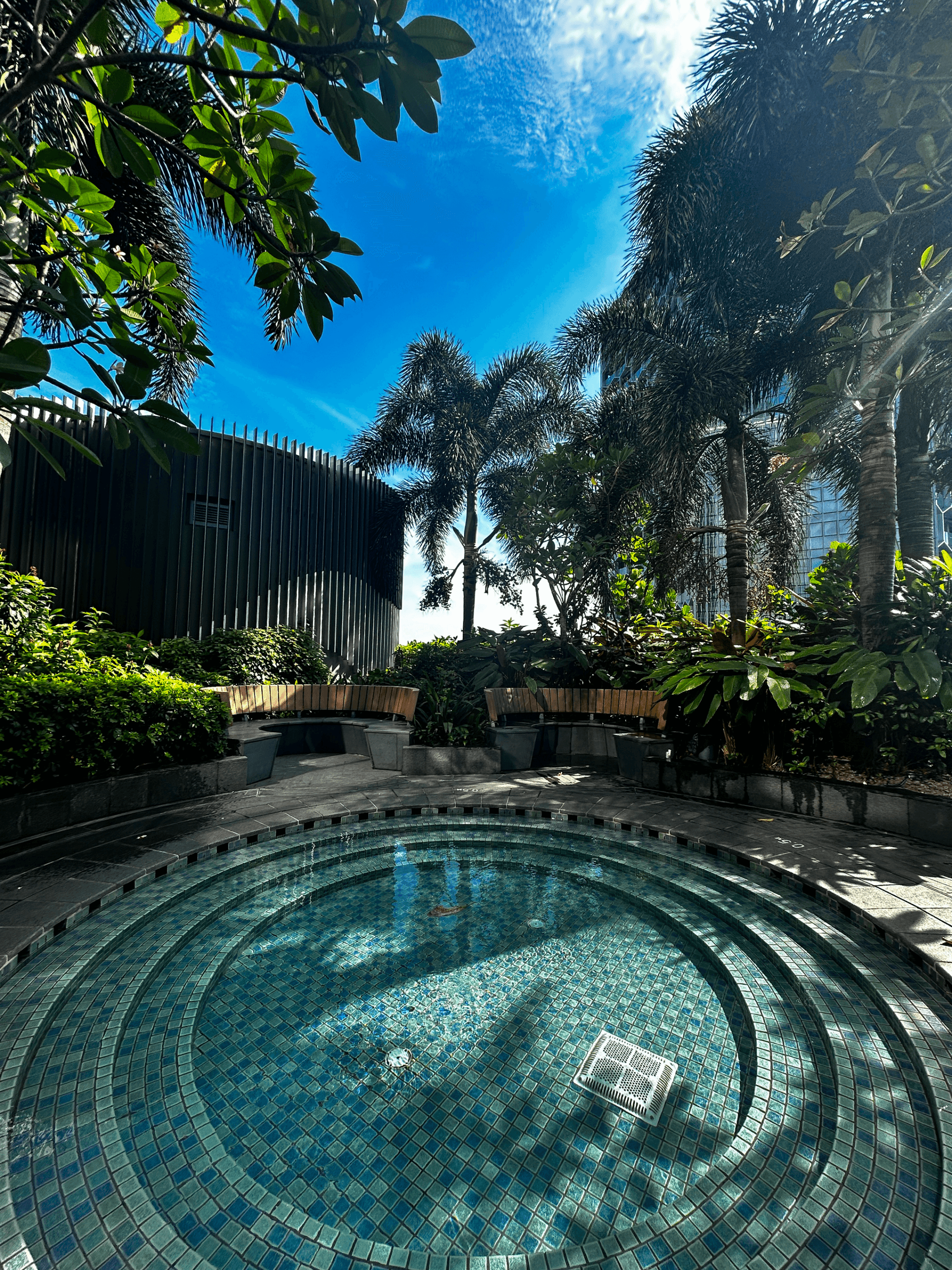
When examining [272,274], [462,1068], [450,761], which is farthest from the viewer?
[450,761]

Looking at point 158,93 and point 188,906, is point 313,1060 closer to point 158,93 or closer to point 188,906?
point 188,906

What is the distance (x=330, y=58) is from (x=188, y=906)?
14.1ft

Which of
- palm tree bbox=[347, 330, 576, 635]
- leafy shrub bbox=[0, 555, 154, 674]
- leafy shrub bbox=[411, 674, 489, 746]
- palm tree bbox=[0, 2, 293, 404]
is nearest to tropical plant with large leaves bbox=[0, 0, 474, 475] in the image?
palm tree bbox=[0, 2, 293, 404]

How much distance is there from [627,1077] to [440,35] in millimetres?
3454

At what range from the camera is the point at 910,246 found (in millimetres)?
8039

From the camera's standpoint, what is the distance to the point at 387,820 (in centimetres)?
550

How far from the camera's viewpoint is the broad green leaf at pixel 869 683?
457cm

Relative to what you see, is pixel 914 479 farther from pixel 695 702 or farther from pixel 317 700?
pixel 317 700

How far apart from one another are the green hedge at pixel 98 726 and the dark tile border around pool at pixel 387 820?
114 cm

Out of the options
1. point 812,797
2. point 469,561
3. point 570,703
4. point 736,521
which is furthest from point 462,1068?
point 469,561

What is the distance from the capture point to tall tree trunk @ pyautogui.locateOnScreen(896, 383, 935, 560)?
8.88 m

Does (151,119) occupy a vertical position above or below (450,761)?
above

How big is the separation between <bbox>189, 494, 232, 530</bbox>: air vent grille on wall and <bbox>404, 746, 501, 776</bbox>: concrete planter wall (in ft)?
28.1

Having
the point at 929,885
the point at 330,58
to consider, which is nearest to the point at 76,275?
the point at 330,58
